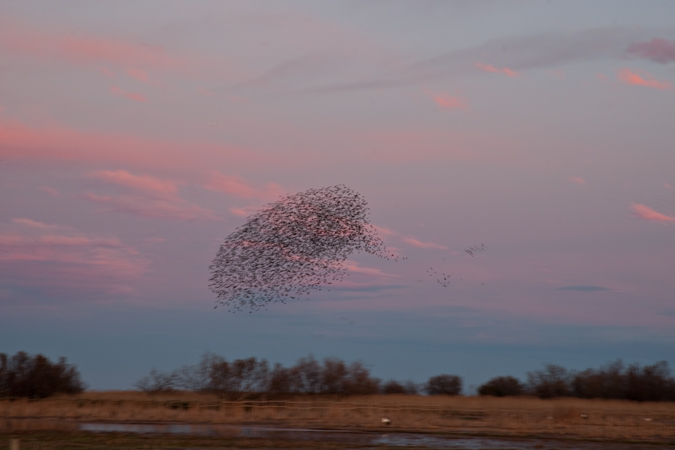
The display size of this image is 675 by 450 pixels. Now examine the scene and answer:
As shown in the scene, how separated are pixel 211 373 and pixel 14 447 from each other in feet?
102

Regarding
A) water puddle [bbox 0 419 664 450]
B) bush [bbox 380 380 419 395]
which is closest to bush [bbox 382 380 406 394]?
bush [bbox 380 380 419 395]

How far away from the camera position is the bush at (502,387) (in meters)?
52.9

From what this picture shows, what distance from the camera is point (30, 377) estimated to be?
45.9m

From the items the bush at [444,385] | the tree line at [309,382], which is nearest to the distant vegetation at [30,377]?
the tree line at [309,382]

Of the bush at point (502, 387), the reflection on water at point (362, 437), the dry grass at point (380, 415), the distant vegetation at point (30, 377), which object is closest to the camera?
the reflection on water at point (362, 437)

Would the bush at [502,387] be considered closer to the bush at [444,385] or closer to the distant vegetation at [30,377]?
the bush at [444,385]

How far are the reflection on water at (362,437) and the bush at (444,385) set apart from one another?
27721mm

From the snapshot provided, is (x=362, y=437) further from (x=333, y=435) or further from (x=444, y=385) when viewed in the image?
(x=444, y=385)

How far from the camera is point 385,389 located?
55.9 meters

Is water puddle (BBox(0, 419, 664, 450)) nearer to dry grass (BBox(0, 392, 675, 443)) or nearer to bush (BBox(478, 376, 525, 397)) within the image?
dry grass (BBox(0, 392, 675, 443))

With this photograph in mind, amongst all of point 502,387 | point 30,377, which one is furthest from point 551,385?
point 30,377

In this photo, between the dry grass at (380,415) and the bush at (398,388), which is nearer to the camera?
the dry grass at (380,415)

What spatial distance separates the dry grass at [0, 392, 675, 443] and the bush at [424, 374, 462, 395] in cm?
903

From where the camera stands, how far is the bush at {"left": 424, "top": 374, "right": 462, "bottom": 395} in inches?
2217
